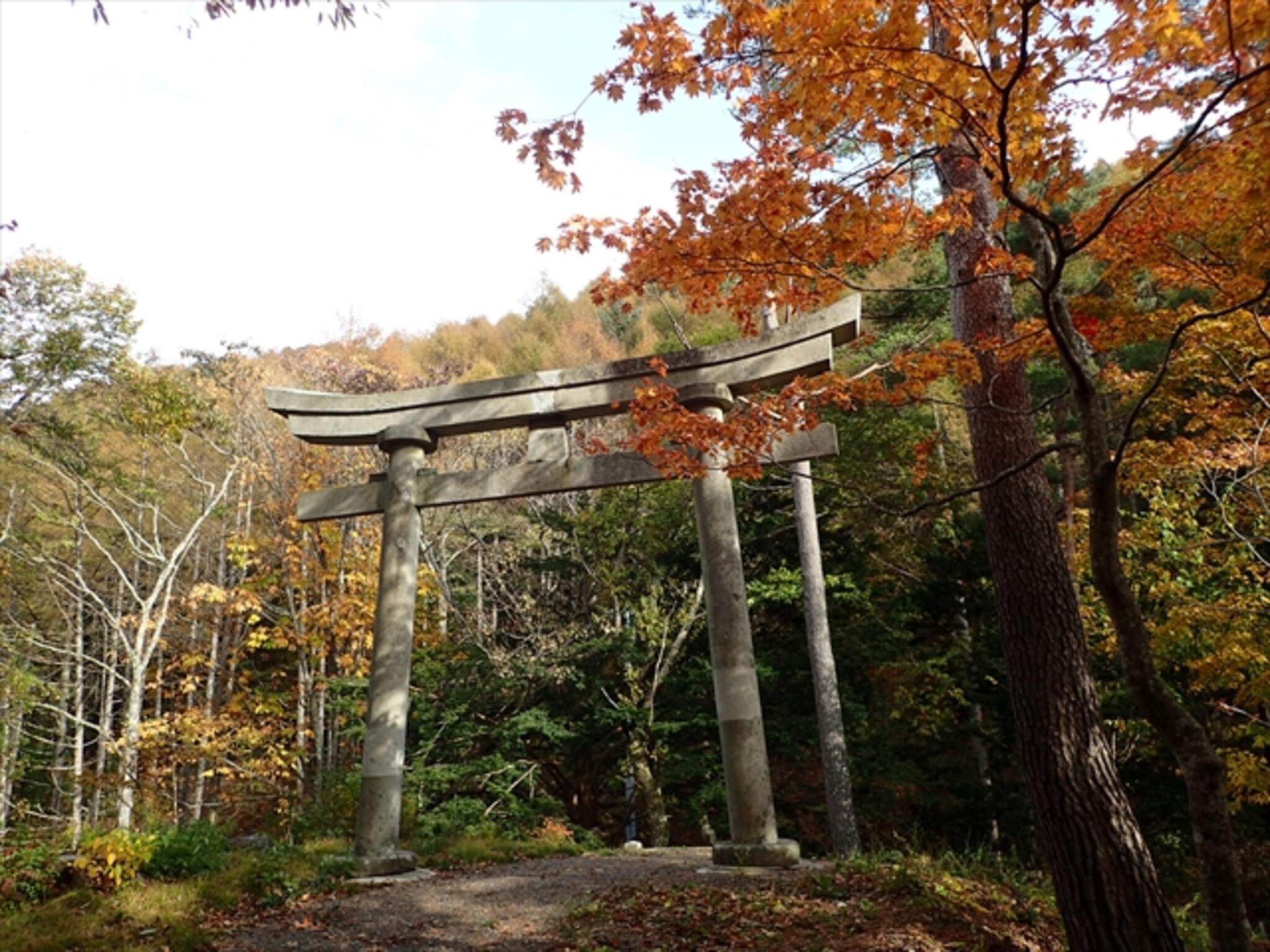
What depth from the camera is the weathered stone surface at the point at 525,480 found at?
743cm

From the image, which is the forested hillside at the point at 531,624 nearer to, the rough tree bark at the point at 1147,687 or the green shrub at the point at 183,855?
the green shrub at the point at 183,855

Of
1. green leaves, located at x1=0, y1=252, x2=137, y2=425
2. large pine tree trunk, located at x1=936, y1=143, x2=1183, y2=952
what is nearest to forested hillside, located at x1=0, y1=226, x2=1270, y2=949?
green leaves, located at x1=0, y1=252, x2=137, y2=425

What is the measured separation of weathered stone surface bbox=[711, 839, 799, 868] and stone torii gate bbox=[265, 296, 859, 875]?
1 cm

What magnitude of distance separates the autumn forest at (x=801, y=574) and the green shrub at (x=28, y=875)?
44 millimetres

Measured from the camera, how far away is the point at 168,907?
5520 mm

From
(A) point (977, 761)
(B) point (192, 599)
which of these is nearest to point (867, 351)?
(A) point (977, 761)

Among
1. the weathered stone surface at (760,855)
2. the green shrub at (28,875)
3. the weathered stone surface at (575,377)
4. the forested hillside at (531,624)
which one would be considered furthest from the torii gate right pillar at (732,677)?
the green shrub at (28,875)

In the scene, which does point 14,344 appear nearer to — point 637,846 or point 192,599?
point 192,599

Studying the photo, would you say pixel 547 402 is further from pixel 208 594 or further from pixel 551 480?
pixel 208 594

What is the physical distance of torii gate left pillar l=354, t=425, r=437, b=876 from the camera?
290 inches

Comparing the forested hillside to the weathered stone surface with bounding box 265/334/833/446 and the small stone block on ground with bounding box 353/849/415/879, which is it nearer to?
the small stone block on ground with bounding box 353/849/415/879

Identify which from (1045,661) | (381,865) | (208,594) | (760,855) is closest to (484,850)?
(381,865)

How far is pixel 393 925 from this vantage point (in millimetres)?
5512

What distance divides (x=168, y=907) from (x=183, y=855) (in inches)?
40.3
